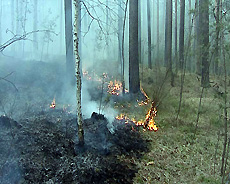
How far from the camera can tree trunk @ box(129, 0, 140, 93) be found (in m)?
9.55

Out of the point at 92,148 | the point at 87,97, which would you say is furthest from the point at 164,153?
the point at 87,97

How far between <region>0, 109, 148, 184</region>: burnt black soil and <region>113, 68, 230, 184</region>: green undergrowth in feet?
1.24

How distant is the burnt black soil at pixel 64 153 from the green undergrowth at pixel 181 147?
379 millimetres

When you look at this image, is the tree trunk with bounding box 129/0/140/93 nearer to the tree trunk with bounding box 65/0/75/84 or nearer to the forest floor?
the forest floor

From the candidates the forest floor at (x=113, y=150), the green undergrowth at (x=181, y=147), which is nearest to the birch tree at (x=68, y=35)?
the forest floor at (x=113, y=150)

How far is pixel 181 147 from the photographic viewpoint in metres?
6.05

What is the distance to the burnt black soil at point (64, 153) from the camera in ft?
13.1

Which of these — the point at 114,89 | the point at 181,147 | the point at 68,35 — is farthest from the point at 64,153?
the point at 68,35

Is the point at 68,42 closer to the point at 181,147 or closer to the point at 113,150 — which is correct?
the point at 113,150

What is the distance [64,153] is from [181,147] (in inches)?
129

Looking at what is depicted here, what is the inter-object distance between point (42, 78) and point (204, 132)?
995 centimetres

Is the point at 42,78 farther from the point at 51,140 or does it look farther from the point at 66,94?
the point at 51,140

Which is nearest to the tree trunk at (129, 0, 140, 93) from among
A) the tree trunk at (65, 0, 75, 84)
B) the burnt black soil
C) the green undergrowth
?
the green undergrowth

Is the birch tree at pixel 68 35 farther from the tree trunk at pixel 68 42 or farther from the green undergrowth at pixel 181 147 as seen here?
the green undergrowth at pixel 181 147
